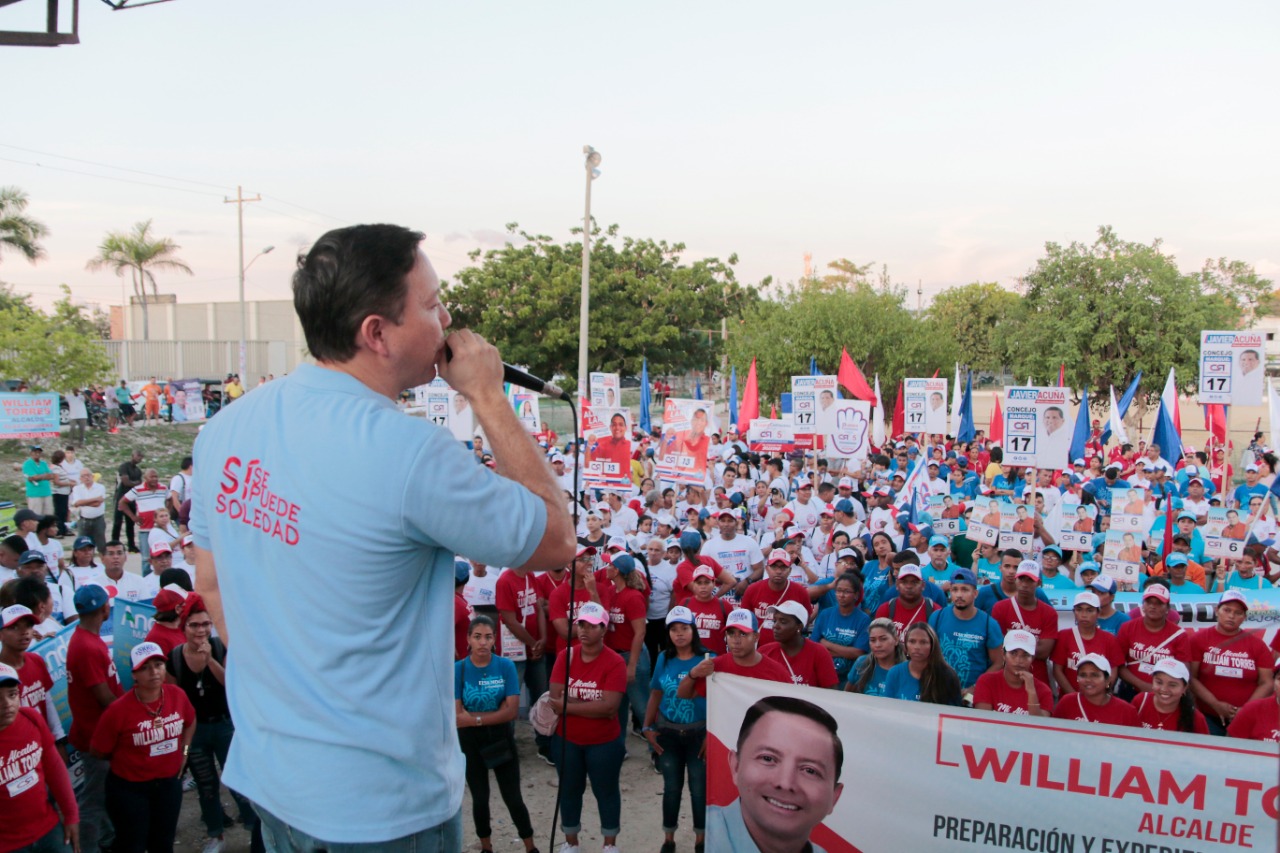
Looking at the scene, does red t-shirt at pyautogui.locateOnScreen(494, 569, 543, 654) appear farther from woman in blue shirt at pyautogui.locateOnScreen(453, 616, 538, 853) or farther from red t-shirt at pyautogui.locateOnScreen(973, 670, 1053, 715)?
red t-shirt at pyautogui.locateOnScreen(973, 670, 1053, 715)

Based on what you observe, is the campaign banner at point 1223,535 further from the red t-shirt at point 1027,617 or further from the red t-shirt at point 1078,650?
the red t-shirt at point 1078,650

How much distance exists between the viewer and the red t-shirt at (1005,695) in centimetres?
634

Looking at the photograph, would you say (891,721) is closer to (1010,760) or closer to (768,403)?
(1010,760)

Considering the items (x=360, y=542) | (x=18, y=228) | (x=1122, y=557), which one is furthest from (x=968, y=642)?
(x=18, y=228)

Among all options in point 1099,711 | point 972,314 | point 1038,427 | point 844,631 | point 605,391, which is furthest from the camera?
point 972,314

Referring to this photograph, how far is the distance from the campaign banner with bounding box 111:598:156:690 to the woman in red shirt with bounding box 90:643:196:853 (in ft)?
5.07

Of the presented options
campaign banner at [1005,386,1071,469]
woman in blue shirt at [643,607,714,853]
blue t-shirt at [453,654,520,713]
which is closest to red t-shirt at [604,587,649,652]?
woman in blue shirt at [643,607,714,853]

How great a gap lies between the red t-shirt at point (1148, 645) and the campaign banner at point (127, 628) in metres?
7.35

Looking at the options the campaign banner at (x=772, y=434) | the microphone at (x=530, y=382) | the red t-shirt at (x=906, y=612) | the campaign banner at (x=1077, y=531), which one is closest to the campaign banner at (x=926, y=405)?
the campaign banner at (x=772, y=434)

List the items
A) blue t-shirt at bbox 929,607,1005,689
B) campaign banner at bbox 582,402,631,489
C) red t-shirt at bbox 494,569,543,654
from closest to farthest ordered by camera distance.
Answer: blue t-shirt at bbox 929,607,1005,689
red t-shirt at bbox 494,569,543,654
campaign banner at bbox 582,402,631,489

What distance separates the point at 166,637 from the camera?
6.92 meters

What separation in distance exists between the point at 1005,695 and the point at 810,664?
4.15 feet

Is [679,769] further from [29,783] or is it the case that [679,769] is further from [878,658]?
[29,783]

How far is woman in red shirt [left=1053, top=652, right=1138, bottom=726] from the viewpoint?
6070 mm
